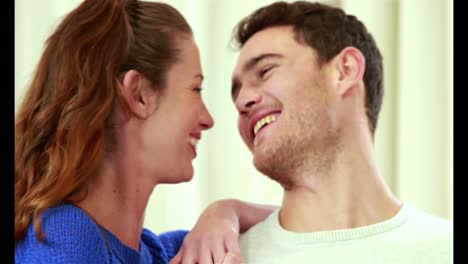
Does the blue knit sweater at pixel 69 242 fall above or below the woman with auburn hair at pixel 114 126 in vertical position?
below

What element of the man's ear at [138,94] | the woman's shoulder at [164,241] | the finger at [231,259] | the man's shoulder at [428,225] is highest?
the man's ear at [138,94]

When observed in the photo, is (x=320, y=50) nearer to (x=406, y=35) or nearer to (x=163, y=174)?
(x=406, y=35)

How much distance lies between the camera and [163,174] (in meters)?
1.16

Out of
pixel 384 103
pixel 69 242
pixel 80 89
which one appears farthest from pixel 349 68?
pixel 69 242

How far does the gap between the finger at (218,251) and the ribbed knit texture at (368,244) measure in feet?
0.41

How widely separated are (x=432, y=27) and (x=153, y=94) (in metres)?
0.69

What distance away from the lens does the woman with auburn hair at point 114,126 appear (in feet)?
3.40

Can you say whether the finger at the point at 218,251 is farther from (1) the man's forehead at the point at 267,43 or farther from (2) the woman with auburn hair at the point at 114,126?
(1) the man's forehead at the point at 267,43

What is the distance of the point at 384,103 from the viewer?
1.55 metres

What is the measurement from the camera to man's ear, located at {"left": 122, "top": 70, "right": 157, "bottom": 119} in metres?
1.10

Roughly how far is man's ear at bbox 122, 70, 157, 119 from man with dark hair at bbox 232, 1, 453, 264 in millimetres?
218

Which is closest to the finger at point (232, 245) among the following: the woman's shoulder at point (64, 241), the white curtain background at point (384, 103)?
the woman's shoulder at point (64, 241)

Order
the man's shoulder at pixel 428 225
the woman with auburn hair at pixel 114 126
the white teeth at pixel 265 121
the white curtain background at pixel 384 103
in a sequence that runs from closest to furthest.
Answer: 1. the woman with auburn hair at pixel 114 126
2. the man's shoulder at pixel 428 225
3. the white teeth at pixel 265 121
4. the white curtain background at pixel 384 103

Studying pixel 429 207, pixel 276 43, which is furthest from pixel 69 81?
pixel 429 207
